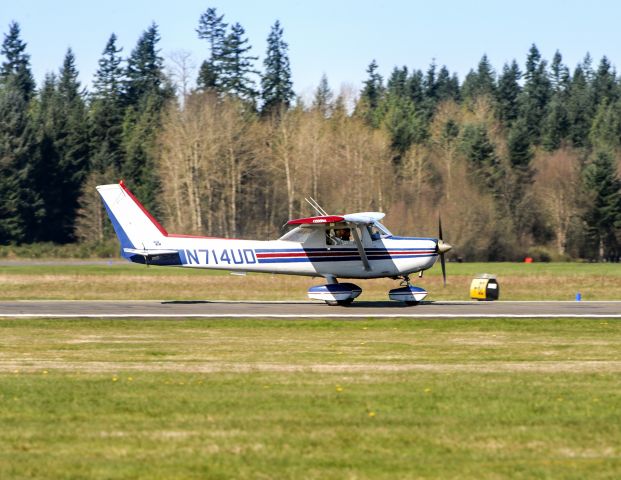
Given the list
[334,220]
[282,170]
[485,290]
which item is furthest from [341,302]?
[282,170]

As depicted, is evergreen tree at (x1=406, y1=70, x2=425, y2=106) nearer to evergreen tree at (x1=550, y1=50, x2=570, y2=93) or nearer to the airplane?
evergreen tree at (x1=550, y1=50, x2=570, y2=93)

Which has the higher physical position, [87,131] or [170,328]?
[87,131]

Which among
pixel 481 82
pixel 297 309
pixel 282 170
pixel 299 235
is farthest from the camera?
pixel 481 82

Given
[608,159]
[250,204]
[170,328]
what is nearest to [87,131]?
[250,204]

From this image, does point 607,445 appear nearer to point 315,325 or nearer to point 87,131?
point 315,325

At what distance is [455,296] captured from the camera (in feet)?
115

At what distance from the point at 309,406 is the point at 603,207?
7636cm

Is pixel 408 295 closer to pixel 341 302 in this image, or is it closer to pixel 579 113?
pixel 341 302

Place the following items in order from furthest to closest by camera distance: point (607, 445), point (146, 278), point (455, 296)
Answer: point (146, 278) < point (455, 296) < point (607, 445)

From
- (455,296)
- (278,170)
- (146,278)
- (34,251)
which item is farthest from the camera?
(278,170)

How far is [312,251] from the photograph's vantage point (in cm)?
2933

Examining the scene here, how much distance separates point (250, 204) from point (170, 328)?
6431cm

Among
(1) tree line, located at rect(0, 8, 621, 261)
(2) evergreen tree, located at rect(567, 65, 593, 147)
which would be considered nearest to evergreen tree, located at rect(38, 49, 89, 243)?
(1) tree line, located at rect(0, 8, 621, 261)

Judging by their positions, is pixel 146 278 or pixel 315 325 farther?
pixel 146 278
